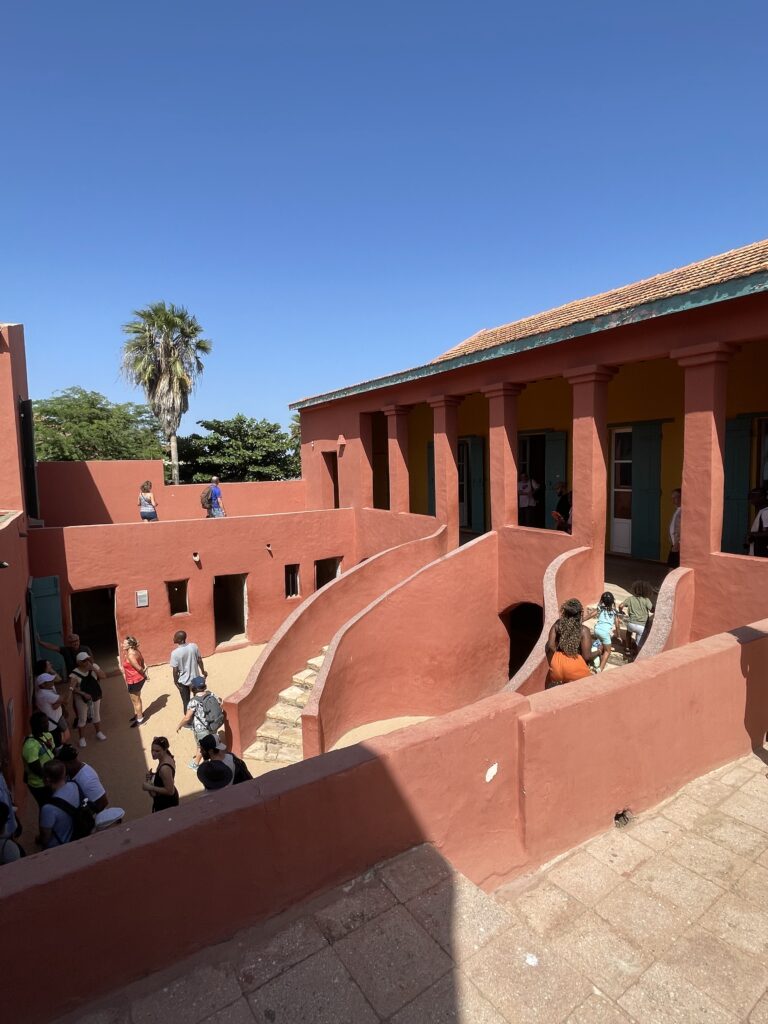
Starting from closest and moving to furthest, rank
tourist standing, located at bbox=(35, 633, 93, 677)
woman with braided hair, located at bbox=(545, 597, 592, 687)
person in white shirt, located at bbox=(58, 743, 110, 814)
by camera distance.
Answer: person in white shirt, located at bbox=(58, 743, 110, 814) → woman with braided hair, located at bbox=(545, 597, 592, 687) → tourist standing, located at bbox=(35, 633, 93, 677)

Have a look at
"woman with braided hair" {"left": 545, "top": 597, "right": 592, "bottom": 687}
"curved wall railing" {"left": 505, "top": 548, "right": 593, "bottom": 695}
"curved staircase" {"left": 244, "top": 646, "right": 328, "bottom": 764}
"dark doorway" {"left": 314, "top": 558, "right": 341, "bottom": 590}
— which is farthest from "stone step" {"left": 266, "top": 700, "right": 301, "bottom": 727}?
"dark doorway" {"left": 314, "top": 558, "right": 341, "bottom": 590}

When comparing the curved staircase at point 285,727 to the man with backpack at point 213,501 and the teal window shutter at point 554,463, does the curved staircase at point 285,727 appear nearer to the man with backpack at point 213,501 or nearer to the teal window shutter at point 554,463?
the teal window shutter at point 554,463

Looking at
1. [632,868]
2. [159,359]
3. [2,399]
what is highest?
[159,359]

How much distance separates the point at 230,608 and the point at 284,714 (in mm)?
7526

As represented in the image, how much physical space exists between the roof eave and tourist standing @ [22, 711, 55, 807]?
27.4ft

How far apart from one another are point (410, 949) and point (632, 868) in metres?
1.81

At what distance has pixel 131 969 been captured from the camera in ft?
7.68

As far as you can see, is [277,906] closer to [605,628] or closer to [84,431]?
[605,628]

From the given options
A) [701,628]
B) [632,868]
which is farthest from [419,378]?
[632,868]

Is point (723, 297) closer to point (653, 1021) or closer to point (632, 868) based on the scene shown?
point (632, 868)

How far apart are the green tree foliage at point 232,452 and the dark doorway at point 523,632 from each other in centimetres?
1704

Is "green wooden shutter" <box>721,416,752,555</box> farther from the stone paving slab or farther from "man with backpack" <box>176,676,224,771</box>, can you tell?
"man with backpack" <box>176,676,224,771</box>

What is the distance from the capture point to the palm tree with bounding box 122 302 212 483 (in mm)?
25312

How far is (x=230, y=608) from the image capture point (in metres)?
16.7
